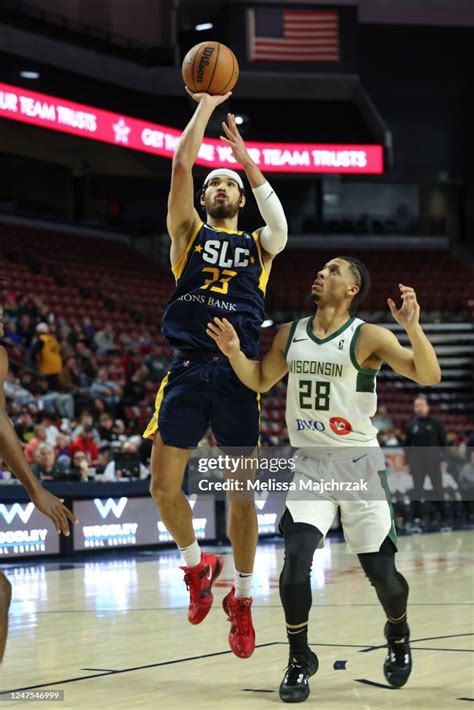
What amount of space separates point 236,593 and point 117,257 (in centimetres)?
2024

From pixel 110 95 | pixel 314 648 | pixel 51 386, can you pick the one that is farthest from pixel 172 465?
pixel 110 95

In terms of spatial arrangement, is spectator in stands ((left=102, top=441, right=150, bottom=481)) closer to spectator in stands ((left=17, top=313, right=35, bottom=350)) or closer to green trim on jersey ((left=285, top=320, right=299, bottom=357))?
spectator in stands ((left=17, top=313, right=35, bottom=350))

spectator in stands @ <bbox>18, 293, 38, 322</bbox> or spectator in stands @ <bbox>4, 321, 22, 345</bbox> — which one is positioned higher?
spectator in stands @ <bbox>18, 293, 38, 322</bbox>

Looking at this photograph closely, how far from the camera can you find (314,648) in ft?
23.1

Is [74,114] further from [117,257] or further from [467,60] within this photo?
[467,60]

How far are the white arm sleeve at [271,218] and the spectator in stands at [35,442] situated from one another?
7.54 metres

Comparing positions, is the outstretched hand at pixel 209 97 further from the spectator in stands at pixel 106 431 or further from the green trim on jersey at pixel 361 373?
the spectator in stands at pixel 106 431

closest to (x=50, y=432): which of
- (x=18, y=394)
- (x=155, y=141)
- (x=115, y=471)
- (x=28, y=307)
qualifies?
(x=115, y=471)

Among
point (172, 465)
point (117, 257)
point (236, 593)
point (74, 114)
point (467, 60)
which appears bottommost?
point (236, 593)

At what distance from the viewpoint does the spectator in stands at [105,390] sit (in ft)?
58.4

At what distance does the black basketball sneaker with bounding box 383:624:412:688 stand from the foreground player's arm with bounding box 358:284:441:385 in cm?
135

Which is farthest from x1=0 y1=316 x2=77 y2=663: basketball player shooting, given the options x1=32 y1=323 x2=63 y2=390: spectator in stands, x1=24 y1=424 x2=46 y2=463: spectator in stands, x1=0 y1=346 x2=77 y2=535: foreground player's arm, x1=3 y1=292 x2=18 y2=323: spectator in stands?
x1=3 y1=292 x2=18 y2=323: spectator in stands

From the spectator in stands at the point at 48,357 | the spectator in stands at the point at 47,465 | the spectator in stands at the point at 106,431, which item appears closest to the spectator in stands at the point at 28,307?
the spectator in stands at the point at 48,357

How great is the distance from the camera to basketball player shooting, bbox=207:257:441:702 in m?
5.73
